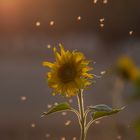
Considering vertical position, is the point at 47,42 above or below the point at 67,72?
above

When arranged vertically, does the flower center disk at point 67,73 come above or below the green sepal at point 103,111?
above

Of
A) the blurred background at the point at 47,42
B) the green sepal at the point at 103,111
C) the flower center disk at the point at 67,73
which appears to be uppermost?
the blurred background at the point at 47,42

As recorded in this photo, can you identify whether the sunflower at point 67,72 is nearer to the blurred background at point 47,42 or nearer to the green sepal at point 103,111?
the green sepal at point 103,111

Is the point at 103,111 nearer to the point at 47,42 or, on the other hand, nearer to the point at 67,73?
the point at 67,73

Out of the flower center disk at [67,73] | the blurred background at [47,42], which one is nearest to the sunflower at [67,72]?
the flower center disk at [67,73]

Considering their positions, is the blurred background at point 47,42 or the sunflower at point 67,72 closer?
the sunflower at point 67,72

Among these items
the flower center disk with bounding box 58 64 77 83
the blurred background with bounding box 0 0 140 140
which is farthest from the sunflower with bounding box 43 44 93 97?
the blurred background with bounding box 0 0 140 140

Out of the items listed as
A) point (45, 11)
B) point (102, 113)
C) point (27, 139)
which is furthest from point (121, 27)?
point (102, 113)

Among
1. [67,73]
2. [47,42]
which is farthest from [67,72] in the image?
[47,42]
